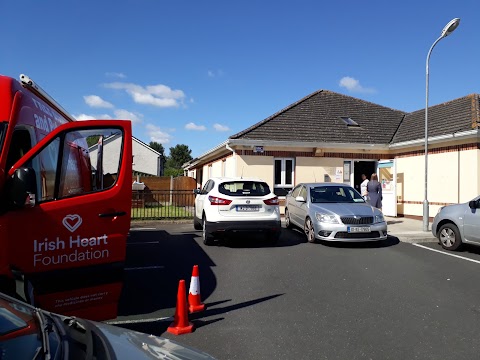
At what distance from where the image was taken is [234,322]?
431 cm

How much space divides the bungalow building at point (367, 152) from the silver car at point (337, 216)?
4.65 m

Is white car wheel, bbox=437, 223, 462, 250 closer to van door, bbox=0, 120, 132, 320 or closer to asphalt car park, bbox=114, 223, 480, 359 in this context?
asphalt car park, bbox=114, 223, 480, 359

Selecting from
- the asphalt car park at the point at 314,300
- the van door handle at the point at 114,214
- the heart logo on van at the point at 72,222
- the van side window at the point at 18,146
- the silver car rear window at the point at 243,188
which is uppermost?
the van side window at the point at 18,146

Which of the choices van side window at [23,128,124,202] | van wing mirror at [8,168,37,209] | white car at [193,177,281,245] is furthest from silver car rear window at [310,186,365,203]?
van wing mirror at [8,168,37,209]

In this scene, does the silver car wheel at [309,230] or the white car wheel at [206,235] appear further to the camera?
the silver car wheel at [309,230]

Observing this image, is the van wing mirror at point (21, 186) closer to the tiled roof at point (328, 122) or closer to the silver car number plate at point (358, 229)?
the silver car number plate at point (358, 229)

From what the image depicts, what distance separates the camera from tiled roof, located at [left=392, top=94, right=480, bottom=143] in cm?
1342

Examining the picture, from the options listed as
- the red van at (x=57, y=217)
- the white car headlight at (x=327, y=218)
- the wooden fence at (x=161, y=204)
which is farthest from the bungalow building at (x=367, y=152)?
the red van at (x=57, y=217)

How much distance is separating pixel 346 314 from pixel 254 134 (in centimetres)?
1155

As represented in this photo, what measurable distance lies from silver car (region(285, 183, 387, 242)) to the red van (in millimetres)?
6206

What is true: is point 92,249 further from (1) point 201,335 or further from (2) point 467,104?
(2) point 467,104

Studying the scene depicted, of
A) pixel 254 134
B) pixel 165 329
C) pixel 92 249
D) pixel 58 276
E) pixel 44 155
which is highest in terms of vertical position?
pixel 254 134

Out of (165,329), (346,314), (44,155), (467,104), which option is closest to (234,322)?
(165,329)

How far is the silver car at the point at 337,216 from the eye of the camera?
29.6 ft
